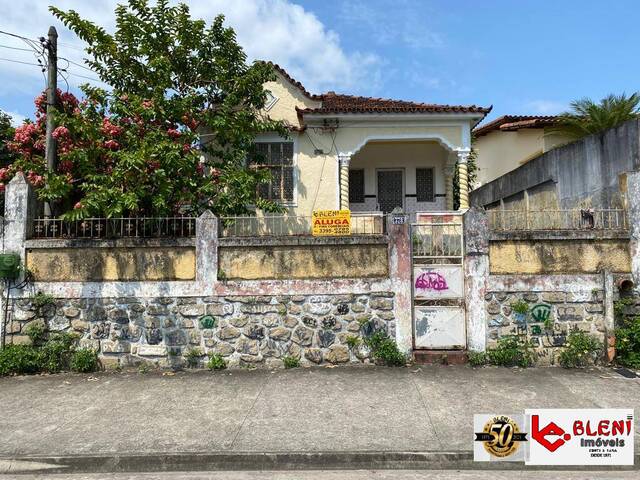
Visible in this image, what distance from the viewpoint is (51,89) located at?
310 inches

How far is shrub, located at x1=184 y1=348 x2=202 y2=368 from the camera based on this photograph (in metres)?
6.72

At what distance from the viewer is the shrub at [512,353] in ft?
21.5

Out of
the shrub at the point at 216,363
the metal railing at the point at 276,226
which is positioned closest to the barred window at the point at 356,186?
the metal railing at the point at 276,226

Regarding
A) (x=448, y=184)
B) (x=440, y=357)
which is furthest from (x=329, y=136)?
(x=440, y=357)

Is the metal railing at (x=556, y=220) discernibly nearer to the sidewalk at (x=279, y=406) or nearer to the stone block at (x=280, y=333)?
the sidewalk at (x=279, y=406)

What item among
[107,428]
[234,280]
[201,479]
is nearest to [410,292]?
[234,280]

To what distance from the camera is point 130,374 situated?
6602 millimetres

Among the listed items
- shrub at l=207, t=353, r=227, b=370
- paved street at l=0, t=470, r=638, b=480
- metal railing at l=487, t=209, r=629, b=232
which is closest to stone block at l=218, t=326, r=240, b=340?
shrub at l=207, t=353, r=227, b=370

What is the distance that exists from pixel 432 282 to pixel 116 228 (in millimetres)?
5303

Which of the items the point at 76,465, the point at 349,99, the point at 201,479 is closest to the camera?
the point at 201,479

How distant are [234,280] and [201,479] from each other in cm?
334

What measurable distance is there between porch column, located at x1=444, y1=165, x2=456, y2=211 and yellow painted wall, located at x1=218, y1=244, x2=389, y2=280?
648 centimetres

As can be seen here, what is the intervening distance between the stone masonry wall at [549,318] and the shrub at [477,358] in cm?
20

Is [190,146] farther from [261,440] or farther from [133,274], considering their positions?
[261,440]
